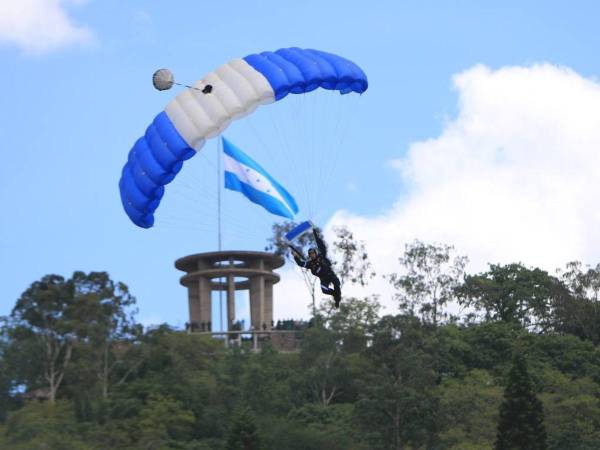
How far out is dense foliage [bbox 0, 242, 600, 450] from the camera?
44656mm

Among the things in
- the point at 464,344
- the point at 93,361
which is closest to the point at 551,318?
Result: the point at 464,344

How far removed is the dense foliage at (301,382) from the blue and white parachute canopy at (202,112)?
13.7m

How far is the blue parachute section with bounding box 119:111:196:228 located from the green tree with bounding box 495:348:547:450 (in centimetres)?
1621

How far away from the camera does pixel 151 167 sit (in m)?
29.1

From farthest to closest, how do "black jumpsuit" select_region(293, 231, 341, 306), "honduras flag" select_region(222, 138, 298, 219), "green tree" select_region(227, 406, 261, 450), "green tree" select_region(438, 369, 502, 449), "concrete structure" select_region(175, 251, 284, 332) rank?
"concrete structure" select_region(175, 251, 284, 332) → "green tree" select_region(438, 369, 502, 449) → "green tree" select_region(227, 406, 261, 450) → "honduras flag" select_region(222, 138, 298, 219) → "black jumpsuit" select_region(293, 231, 341, 306)

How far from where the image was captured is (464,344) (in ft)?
178

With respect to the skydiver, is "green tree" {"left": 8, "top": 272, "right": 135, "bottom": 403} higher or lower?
higher

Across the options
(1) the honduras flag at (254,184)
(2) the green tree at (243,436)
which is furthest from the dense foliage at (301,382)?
(1) the honduras flag at (254,184)

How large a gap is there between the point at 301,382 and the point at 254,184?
67.6ft

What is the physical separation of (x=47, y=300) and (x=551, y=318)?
2338 cm

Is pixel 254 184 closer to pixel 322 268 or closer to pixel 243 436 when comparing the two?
pixel 322 268

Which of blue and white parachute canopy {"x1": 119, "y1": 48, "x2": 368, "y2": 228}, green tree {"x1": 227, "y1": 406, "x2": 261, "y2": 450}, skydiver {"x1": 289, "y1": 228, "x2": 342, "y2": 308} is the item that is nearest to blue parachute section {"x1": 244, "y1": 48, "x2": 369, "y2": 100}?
blue and white parachute canopy {"x1": 119, "y1": 48, "x2": 368, "y2": 228}

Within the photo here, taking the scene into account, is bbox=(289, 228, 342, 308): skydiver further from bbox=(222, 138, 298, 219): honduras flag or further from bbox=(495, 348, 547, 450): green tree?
bbox=(495, 348, 547, 450): green tree

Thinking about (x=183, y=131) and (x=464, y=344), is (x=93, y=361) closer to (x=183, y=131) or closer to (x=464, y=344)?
(x=464, y=344)
